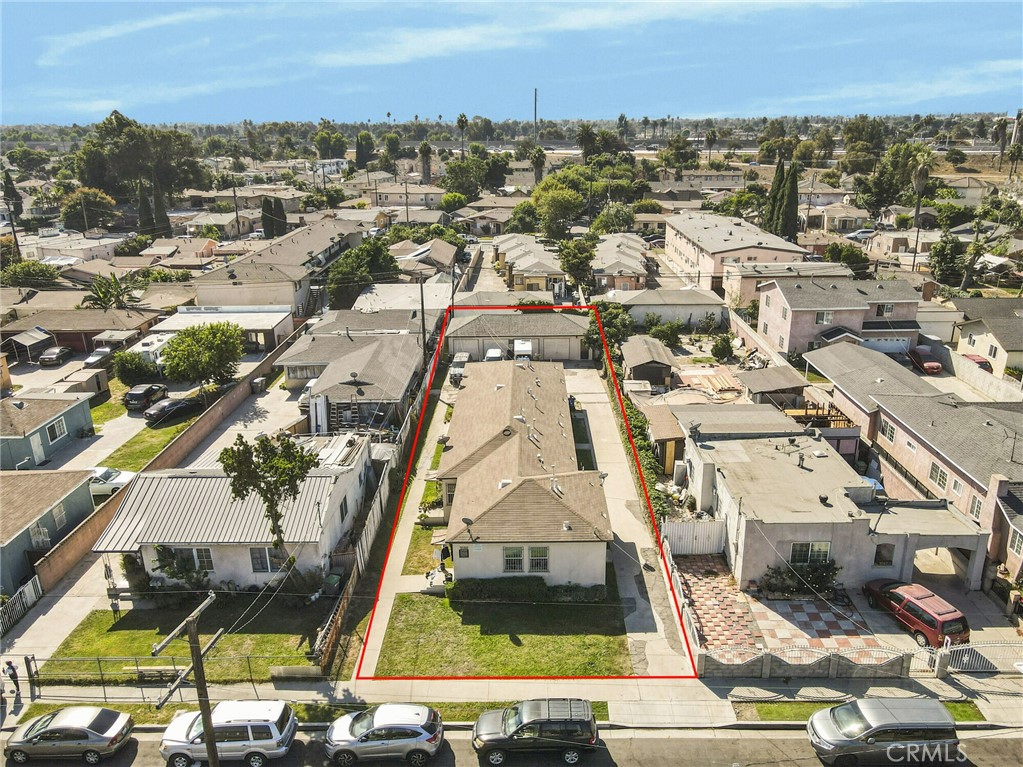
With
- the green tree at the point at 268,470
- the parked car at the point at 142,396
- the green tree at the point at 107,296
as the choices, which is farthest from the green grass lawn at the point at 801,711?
the green tree at the point at 107,296

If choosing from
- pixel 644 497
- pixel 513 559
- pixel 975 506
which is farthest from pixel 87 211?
pixel 975 506

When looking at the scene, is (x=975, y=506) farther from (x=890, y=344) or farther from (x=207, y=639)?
(x=207, y=639)

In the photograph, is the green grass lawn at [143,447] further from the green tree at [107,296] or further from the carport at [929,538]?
the carport at [929,538]

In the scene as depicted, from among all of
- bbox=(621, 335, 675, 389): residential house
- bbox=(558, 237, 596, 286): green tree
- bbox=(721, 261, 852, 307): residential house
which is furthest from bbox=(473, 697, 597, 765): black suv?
bbox=(558, 237, 596, 286): green tree

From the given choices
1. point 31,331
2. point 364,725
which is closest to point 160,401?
point 31,331

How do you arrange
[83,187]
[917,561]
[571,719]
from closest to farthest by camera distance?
1. [571,719]
2. [917,561]
3. [83,187]

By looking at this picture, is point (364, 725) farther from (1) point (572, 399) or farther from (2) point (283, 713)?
(1) point (572, 399)

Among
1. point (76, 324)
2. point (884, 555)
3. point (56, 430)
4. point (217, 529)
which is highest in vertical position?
point (76, 324)
